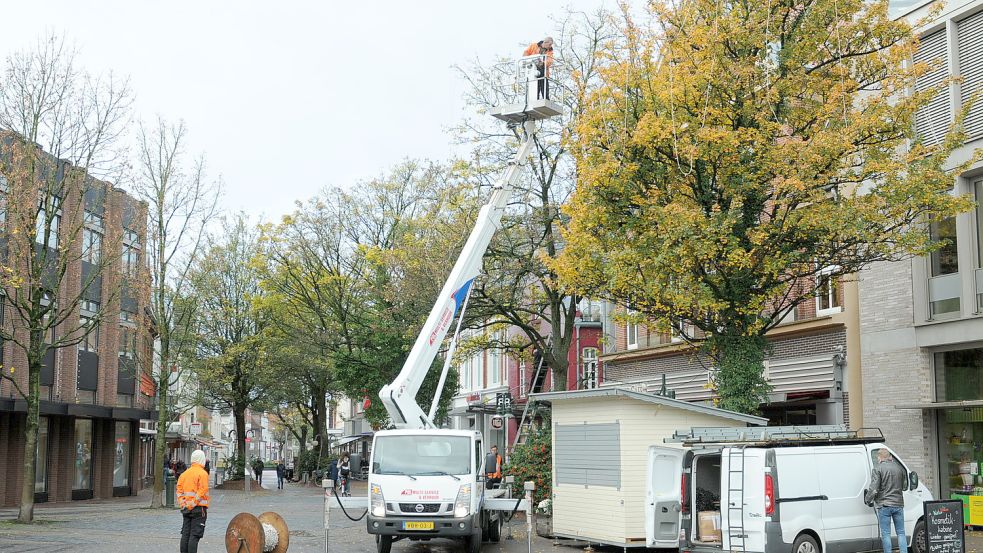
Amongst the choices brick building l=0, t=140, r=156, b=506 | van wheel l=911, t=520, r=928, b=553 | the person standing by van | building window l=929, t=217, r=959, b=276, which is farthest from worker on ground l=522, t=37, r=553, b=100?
brick building l=0, t=140, r=156, b=506

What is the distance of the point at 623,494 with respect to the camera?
1677 cm

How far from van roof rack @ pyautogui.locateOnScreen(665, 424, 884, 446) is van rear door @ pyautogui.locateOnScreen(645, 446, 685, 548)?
112cm

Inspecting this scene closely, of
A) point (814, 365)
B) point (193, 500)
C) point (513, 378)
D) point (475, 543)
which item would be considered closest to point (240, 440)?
point (513, 378)

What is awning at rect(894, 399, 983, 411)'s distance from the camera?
1905 cm

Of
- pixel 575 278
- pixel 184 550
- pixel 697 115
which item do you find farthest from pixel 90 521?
pixel 697 115

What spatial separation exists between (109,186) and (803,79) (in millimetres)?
18584

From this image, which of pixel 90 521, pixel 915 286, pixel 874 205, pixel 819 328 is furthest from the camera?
pixel 90 521

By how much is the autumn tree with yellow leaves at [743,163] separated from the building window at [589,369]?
17.5 m

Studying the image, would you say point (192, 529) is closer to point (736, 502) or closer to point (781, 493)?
point (736, 502)

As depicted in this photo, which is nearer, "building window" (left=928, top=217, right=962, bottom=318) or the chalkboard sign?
the chalkboard sign

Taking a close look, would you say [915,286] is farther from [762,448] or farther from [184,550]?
[184,550]

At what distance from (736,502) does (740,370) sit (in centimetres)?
503

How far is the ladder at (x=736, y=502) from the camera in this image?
1315 centimetres

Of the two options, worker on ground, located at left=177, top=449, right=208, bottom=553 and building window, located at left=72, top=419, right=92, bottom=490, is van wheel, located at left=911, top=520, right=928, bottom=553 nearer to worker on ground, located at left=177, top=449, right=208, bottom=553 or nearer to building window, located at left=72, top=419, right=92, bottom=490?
worker on ground, located at left=177, top=449, right=208, bottom=553
